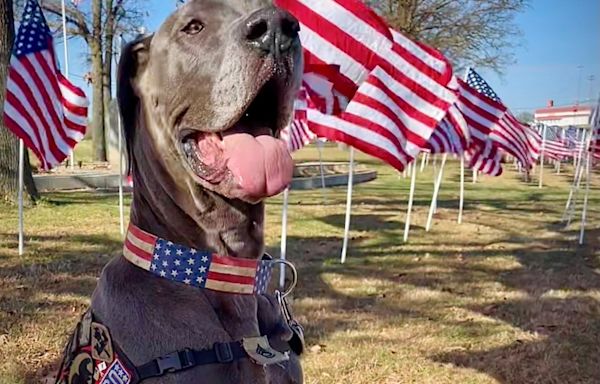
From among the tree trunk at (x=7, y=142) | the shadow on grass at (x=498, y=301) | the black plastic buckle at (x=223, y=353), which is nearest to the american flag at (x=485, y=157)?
the shadow on grass at (x=498, y=301)

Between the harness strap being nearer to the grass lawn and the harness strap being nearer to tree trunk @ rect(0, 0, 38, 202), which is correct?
the grass lawn

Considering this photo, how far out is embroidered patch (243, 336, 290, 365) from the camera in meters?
1.88

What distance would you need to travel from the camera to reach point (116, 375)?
179 cm

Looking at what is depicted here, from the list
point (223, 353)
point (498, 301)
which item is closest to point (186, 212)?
point (223, 353)

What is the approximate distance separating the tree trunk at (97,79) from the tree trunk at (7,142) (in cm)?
1141

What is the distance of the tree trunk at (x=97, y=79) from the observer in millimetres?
21453

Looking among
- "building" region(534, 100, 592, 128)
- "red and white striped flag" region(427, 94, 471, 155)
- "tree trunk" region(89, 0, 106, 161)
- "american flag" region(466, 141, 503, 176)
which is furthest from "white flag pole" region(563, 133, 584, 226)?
"building" region(534, 100, 592, 128)

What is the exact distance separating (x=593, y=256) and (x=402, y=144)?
13.3ft

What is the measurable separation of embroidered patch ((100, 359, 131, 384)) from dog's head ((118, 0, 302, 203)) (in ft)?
1.80

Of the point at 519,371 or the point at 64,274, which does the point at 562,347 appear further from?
the point at 64,274

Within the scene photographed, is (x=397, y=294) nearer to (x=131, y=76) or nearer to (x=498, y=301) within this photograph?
(x=498, y=301)

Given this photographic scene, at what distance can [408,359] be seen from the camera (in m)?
4.62

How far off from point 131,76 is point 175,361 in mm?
921

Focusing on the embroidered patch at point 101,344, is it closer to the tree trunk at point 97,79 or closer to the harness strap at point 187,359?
the harness strap at point 187,359
